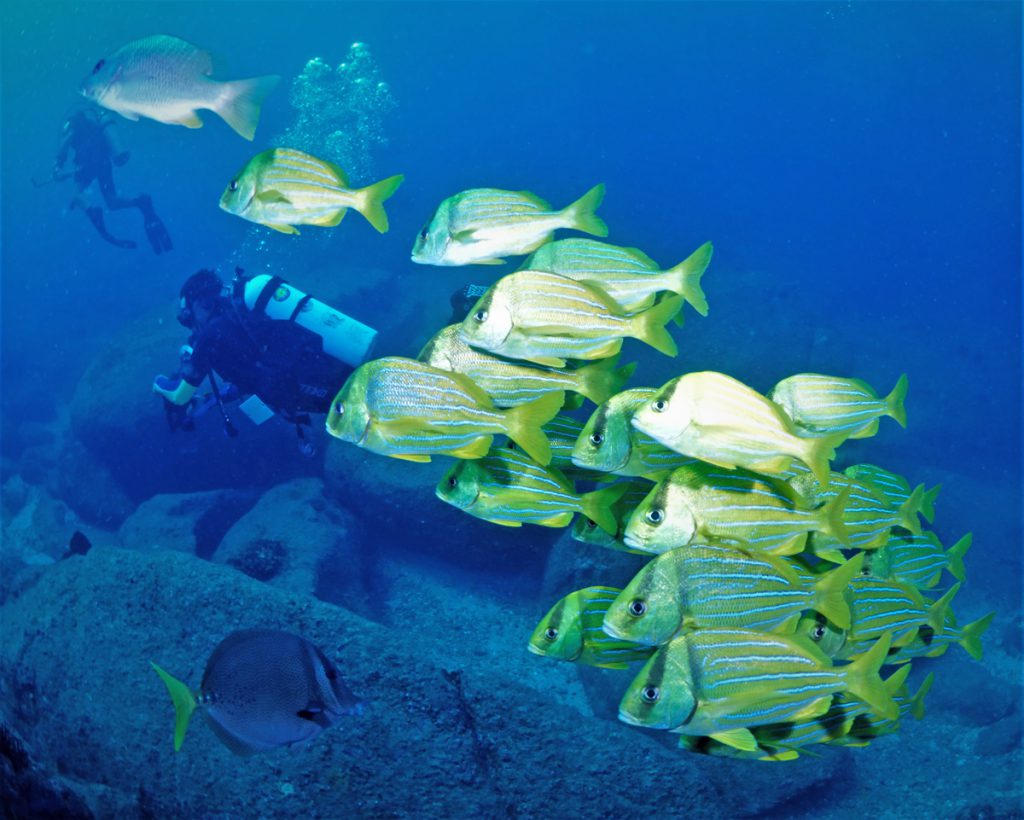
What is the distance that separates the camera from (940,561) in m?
3.88

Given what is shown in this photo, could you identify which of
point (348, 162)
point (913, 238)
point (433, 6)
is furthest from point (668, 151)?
point (348, 162)

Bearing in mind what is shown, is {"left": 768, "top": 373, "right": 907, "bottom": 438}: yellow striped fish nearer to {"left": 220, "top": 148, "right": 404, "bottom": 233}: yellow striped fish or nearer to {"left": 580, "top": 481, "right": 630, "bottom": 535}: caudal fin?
{"left": 580, "top": 481, "right": 630, "bottom": 535}: caudal fin

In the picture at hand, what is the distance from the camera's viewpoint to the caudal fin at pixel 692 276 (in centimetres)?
306

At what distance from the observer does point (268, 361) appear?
7262mm

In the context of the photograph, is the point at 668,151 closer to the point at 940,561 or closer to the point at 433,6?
the point at 433,6

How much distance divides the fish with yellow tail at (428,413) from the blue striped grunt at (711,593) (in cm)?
66

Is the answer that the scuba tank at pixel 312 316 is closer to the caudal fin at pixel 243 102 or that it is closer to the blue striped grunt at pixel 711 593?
the caudal fin at pixel 243 102

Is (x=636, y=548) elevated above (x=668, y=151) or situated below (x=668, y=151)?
below

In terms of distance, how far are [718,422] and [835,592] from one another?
870 millimetres

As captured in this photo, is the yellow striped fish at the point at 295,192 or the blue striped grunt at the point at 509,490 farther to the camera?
the yellow striped fish at the point at 295,192

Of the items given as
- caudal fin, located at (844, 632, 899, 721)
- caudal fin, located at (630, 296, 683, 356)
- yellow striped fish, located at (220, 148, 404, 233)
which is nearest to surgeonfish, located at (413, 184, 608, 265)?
yellow striped fish, located at (220, 148, 404, 233)

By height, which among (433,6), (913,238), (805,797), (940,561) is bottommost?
(805,797)

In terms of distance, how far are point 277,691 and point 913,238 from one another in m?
100

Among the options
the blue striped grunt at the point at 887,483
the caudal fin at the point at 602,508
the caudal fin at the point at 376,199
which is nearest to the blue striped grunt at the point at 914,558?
the blue striped grunt at the point at 887,483
